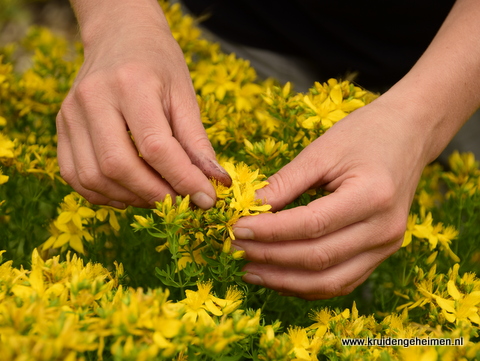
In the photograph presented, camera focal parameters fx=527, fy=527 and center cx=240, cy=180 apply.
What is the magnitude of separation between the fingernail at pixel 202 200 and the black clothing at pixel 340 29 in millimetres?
1499

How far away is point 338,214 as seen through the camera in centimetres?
108

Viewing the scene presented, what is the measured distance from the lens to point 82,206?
134 cm

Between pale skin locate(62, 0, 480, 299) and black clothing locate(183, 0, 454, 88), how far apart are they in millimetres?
1110

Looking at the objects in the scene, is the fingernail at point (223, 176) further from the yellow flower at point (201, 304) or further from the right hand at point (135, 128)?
the yellow flower at point (201, 304)

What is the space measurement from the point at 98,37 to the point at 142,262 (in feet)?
2.02

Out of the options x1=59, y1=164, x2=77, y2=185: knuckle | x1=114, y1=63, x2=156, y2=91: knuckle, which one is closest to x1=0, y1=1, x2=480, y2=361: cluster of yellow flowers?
x1=59, y1=164, x2=77, y2=185: knuckle

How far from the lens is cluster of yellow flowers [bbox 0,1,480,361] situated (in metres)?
0.81

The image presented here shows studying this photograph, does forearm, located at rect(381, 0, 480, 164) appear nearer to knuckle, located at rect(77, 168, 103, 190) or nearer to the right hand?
the right hand

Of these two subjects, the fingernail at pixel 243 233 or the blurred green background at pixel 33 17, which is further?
the blurred green background at pixel 33 17

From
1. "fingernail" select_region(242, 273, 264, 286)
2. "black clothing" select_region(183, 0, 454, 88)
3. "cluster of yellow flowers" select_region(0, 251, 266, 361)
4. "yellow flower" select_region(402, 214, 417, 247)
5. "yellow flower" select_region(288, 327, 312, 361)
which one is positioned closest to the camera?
"cluster of yellow flowers" select_region(0, 251, 266, 361)

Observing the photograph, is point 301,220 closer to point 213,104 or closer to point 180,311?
point 180,311

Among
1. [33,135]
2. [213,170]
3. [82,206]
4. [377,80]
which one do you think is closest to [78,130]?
[82,206]

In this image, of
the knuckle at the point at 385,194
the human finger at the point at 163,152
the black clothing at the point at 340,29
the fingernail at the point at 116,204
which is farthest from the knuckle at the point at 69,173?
the black clothing at the point at 340,29

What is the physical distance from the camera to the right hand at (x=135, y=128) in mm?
1073
